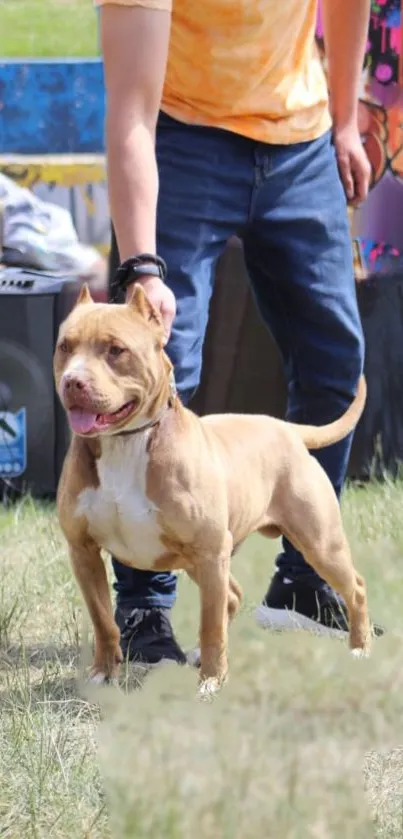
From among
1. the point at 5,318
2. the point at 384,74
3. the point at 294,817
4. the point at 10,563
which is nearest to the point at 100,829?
the point at 294,817

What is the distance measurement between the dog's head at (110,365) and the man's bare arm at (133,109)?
0.22m

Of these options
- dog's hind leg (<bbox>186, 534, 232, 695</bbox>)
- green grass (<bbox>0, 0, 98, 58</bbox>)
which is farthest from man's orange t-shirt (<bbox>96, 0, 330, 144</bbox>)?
green grass (<bbox>0, 0, 98, 58</bbox>)

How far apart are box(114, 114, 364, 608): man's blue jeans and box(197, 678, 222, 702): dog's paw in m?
0.43

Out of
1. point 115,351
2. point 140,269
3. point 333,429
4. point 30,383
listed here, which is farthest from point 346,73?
point 30,383

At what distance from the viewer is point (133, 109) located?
2.87 m

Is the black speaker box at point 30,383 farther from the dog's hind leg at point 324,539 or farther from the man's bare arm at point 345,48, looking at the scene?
the dog's hind leg at point 324,539

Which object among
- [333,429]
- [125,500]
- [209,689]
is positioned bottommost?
[209,689]

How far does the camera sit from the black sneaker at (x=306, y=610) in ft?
12.0

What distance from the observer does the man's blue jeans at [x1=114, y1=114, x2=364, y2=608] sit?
3.20 meters

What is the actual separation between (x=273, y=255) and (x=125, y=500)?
0.78 m

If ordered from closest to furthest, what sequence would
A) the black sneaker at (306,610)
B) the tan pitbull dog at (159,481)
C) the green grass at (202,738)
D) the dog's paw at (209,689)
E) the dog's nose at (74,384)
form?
1. the green grass at (202,738)
2. the dog's nose at (74,384)
3. the tan pitbull dog at (159,481)
4. the dog's paw at (209,689)
5. the black sneaker at (306,610)

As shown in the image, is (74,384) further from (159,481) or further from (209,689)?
(209,689)

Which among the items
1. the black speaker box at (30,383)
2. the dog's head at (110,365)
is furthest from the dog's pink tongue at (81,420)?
the black speaker box at (30,383)

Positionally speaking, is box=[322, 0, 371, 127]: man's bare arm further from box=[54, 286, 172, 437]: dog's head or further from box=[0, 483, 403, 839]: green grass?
box=[0, 483, 403, 839]: green grass
